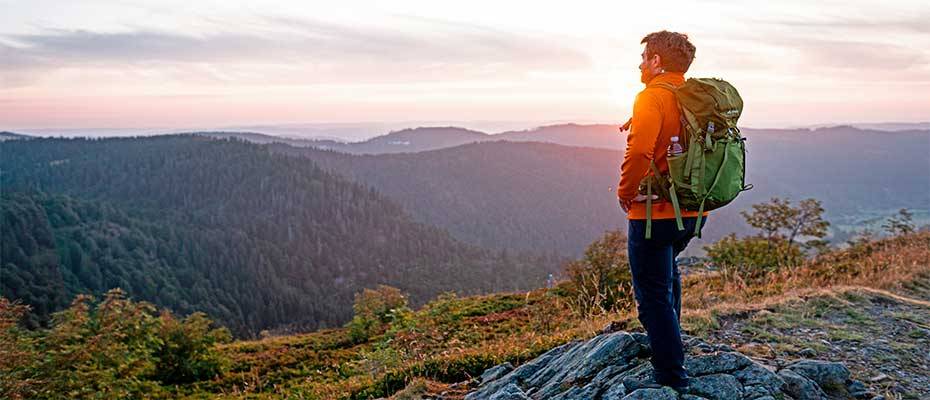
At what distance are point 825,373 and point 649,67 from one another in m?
3.36

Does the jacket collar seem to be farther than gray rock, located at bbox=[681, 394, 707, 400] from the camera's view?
No

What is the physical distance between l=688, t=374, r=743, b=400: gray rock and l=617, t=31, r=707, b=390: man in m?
0.14

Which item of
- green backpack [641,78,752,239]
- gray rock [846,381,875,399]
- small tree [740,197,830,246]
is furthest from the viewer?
small tree [740,197,830,246]

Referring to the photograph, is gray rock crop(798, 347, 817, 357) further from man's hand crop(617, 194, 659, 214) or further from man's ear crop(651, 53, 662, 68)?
man's ear crop(651, 53, 662, 68)

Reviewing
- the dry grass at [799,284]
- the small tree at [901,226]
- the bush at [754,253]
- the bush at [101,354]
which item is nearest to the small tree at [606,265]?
the dry grass at [799,284]

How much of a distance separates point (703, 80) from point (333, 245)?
14648 centimetres

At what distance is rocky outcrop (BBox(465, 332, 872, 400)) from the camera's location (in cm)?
490

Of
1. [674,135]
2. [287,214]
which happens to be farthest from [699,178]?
[287,214]

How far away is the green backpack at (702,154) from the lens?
14.1ft

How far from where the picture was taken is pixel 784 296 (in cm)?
834

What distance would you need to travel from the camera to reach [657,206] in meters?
4.49

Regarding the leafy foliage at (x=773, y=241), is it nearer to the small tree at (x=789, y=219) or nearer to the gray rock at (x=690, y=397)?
the small tree at (x=789, y=219)

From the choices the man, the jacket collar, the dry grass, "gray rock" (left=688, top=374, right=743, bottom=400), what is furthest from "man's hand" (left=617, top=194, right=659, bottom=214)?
the dry grass

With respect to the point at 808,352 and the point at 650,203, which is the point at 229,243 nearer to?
the point at 808,352
